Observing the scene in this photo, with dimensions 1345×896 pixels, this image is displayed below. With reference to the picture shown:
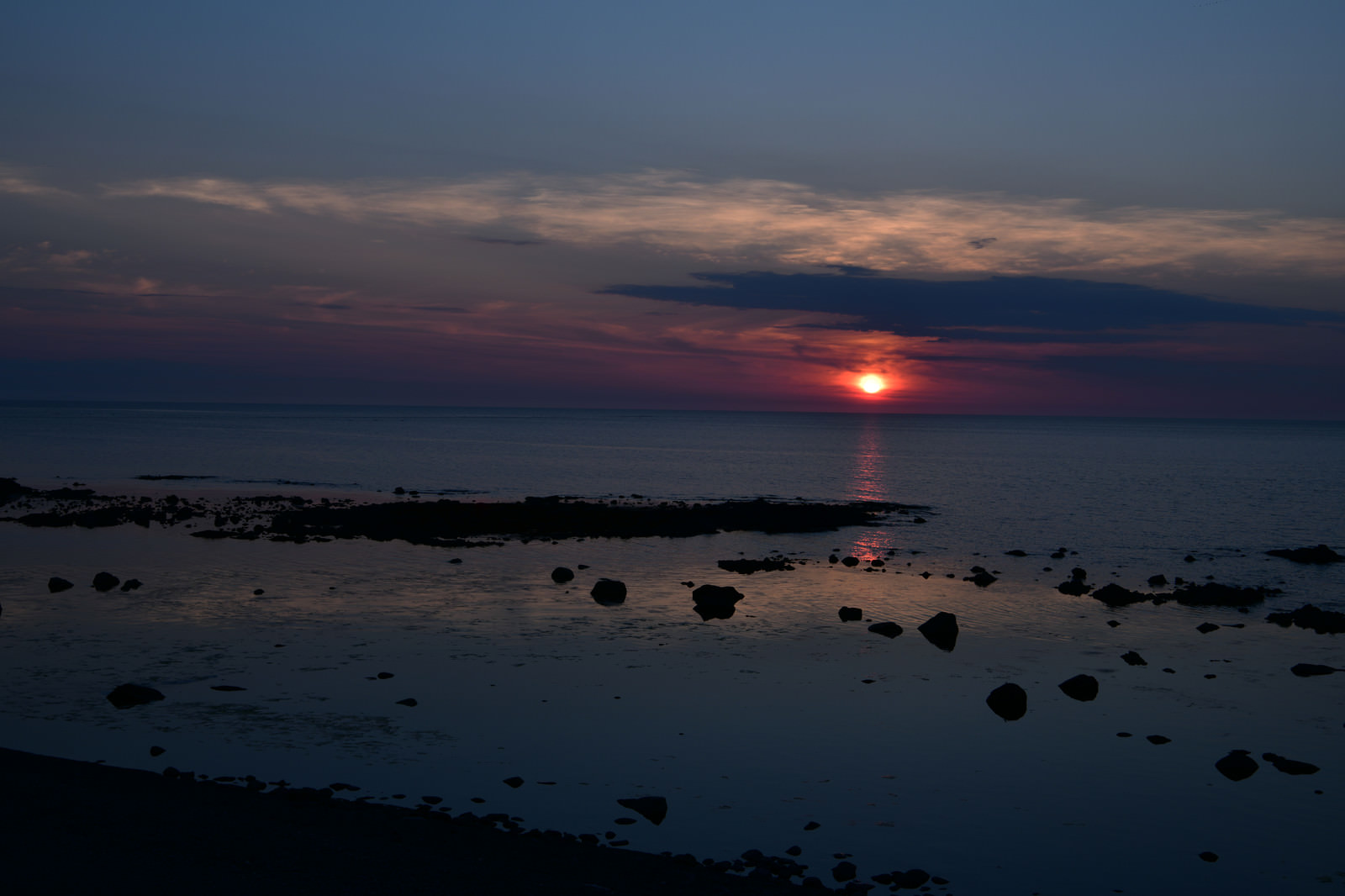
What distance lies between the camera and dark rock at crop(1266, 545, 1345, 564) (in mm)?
43128

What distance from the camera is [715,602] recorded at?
29.3 m

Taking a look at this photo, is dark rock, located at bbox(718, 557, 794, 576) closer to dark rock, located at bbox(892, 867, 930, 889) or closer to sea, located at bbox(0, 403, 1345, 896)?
sea, located at bbox(0, 403, 1345, 896)

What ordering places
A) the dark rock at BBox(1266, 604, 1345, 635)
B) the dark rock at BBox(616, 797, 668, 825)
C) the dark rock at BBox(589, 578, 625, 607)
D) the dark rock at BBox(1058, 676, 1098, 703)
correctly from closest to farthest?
the dark rock at BBox(616, 797, 668, 825)
the dark rock at BBox(1058, 676, 1098, 703)
the dark rock at BBox(1266, 604, 1345, 635)
the dark rock at BBox(589, 578, 625, 607)

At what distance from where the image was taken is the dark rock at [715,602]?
1130 inches

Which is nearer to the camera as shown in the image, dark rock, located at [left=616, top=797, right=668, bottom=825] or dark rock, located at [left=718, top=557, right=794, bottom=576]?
dark rock, located at [left=616, top=797, right=668, bottom=825]

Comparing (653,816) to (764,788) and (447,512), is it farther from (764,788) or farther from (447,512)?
(447,512)

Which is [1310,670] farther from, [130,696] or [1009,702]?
[130,696]

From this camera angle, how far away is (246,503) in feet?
191

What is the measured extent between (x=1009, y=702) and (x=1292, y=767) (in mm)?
4942

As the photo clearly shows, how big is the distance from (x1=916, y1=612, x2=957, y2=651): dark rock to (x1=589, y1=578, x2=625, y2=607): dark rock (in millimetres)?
9693

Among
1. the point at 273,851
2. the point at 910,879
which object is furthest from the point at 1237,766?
the point at 273,851

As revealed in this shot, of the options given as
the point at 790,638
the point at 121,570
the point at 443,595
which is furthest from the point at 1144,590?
the point at 121,570

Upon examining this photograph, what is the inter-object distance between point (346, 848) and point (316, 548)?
3125 cm

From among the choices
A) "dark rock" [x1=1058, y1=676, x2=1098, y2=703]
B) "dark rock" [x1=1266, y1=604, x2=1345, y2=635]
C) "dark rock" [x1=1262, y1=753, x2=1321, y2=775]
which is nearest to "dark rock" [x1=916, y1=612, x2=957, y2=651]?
"dark rock" [x1=1058, y1=676, x2=1098, y2=703]
